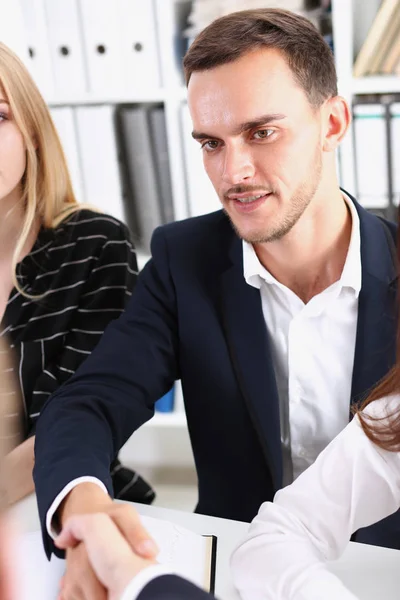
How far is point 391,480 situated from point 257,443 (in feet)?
1.24

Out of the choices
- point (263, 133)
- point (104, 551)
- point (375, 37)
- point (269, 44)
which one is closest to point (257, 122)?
point (263, 133)

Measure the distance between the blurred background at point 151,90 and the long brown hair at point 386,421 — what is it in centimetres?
117

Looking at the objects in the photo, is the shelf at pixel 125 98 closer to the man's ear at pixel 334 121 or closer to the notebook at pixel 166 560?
the man's ear at pixel 334 121

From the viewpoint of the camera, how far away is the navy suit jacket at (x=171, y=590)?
62 cm

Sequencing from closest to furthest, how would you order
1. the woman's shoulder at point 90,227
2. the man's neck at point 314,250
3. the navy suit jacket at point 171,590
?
the navy suit jacket at point 171,590
the man's neck at point 314,250
the woman's shoulder at point 90,227

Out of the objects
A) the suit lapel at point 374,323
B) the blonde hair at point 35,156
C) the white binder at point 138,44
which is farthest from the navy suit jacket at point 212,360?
the white binder at point 138,44

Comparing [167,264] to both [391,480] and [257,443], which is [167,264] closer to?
[257,443]

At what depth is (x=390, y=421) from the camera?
1039 millimetres

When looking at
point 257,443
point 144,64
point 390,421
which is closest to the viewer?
point 390,421

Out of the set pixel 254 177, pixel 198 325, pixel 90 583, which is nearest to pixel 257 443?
pixel 198 325

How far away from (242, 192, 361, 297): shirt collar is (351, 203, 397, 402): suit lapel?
0.01 metres

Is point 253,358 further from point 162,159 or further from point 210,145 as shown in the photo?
point 162,159

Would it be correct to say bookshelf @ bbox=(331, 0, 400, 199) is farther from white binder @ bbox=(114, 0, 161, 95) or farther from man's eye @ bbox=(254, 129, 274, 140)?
man's eye @ bbox=(254, 129, 274, 140)

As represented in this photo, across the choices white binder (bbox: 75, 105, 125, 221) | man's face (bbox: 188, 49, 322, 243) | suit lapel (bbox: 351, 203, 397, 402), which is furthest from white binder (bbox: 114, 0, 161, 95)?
suit lapel (bbox: 351, 203, 397, 402)
